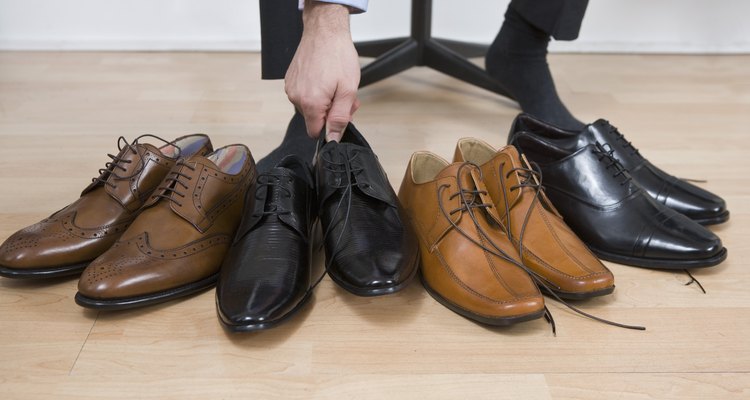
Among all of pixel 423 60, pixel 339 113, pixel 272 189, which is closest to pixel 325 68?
pixel 339 113

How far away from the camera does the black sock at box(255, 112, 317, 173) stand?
1268 millimetres

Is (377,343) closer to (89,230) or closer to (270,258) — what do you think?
(270,258)

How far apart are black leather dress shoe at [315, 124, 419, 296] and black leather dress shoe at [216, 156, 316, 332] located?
4 centimetres

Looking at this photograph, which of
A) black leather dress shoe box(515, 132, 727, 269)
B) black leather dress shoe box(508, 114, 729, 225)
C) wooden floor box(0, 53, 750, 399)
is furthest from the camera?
black leather dress shoe box(508, 114, 729, 225)

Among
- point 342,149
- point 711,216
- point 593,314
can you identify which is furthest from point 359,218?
point 711,216

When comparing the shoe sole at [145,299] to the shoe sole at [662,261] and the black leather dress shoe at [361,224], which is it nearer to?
the black leather dress shoe at [361,224]

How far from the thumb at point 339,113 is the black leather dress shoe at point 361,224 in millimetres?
→ 26

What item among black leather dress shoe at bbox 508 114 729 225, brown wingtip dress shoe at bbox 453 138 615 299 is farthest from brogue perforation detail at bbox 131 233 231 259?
black leather dress shoe at bbox 508 114 729 225

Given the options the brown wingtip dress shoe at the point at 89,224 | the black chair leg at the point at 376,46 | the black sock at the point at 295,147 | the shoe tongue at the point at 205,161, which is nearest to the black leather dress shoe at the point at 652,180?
the black sock at the point at 295,147

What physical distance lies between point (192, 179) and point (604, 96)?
4.59ft

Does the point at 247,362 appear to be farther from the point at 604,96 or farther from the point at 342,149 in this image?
the point at 604,96

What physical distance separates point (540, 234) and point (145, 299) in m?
0.58

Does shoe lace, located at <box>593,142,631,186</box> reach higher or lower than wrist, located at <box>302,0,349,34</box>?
lower

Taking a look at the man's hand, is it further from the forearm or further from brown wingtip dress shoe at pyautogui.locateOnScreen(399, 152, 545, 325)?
brown wingtip dress shoe at pyautogui.locateOnScreen(399, 152, 545, 325)
